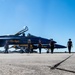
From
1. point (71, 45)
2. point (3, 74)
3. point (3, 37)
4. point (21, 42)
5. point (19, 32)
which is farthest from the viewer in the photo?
point (19, 32)

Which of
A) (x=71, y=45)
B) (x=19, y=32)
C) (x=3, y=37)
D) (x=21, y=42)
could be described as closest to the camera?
(x=71, y=45)

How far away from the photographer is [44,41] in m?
50.6

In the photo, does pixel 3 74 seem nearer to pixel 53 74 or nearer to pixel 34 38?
pixel 53 74

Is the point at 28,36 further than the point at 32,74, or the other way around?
the point at 28,36

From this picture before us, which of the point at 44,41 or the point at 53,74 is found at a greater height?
the point at 44,41

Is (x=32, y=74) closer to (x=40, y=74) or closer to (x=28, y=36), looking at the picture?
(x=40, y=74)

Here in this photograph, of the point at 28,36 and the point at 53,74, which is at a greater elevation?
the point at 28,36

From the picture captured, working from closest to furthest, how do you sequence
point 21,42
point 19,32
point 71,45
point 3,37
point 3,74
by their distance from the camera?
point 3,74
point 71,45
point 21,42
point 3,37
point 19,32

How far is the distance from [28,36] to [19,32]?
7.24 m

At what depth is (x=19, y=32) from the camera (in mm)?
58844

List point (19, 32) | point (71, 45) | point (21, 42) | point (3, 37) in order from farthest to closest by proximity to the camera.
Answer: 1. point (19, 32)
2. point (3, 37)
3. point (21, 42)
4. point (71, 45)

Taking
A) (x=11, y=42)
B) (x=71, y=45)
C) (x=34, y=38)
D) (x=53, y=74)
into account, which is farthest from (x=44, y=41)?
(x=53, y=74)

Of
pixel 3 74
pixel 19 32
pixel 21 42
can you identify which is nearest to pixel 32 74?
pixel 3 74

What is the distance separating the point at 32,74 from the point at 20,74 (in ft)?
0.53
